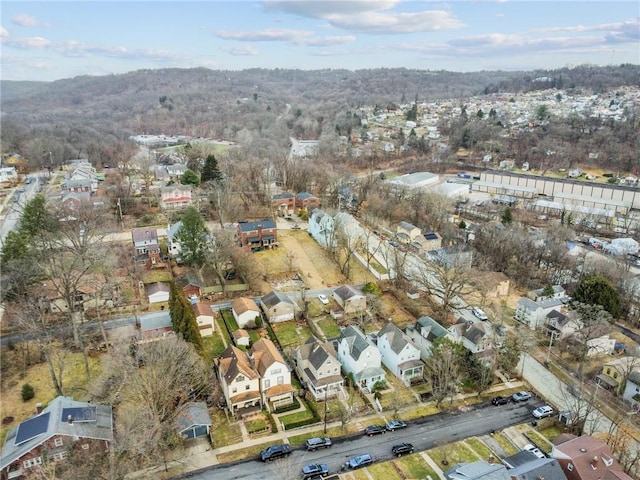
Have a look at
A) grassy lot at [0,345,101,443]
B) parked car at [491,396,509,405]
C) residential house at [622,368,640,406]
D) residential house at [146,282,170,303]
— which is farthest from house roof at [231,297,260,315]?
residential house at [622,368,640,406]

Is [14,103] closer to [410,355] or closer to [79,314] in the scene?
[79,314]

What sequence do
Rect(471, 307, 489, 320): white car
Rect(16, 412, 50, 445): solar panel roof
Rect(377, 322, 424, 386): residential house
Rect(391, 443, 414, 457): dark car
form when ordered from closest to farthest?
Rect(16, 412, 50, 445): solar panel roof → Rect(391, 443, 414, 457): dark car → Rect(377, 322, 424, 386): residential house → Rect(471, 307, 489, 320): white car

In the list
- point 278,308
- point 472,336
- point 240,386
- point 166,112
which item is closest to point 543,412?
point 472,336

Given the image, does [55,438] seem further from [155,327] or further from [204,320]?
[204,320]

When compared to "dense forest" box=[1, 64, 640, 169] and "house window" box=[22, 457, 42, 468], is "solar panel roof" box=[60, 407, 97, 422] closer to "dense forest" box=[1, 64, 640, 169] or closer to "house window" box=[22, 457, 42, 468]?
"house window" box=[22, 457, 42, 468]

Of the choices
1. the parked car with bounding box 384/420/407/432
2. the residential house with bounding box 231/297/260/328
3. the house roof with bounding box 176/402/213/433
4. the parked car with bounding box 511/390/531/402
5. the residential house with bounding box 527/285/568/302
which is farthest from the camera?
the residential house with bounding box 527/285/568/302

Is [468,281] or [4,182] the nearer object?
[468,281]

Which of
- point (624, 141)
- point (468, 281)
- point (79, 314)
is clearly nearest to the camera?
point (79, 314)

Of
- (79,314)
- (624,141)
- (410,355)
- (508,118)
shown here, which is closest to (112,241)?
(79,314)
